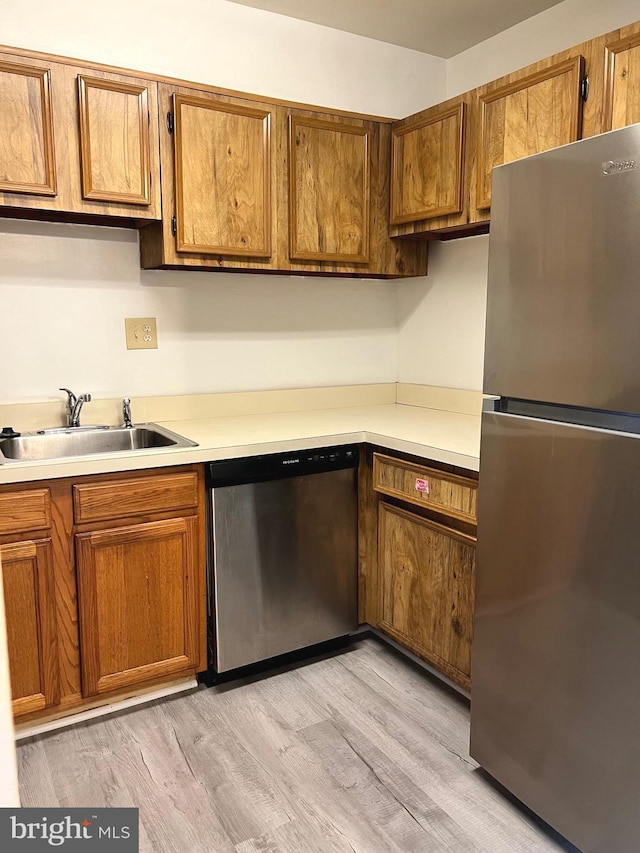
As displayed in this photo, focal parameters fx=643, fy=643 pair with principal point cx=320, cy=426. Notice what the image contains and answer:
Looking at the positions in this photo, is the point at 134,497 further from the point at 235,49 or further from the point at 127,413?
the point at 235,49

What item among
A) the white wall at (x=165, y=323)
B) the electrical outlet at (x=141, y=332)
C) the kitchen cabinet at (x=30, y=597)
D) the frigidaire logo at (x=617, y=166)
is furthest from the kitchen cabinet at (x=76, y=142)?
the frigidaire logo at (x=617, y=166)

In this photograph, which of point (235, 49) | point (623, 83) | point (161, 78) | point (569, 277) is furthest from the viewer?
point (235, 49)

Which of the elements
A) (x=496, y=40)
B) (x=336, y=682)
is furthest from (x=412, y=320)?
(x=336, y=682)

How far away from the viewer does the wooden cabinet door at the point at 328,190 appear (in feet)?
7.80

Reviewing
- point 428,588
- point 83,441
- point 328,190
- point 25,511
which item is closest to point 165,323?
point 83,441

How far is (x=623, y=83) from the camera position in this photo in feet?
5.59

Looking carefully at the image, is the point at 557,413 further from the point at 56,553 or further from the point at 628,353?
the point at 56,553

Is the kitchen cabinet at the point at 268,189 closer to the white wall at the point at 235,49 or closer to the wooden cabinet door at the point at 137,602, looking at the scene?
the white wall at the point at 235,49

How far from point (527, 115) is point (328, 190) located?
77 centimetres

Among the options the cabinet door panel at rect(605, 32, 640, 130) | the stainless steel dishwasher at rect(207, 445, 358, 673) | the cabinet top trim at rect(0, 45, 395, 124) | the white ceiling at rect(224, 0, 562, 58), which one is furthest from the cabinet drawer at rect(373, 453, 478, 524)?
the white ceiling at rect(224, 0, 562, 58)

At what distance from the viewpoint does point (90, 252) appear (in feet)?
7.66

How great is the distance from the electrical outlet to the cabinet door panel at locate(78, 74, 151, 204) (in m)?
0.49

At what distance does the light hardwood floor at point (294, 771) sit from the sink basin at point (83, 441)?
88cm

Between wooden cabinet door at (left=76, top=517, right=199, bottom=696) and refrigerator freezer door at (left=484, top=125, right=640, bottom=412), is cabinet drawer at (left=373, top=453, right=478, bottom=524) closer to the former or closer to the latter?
refrigerator freezer door at (left=484, top=125, right=640, bottom=412)
